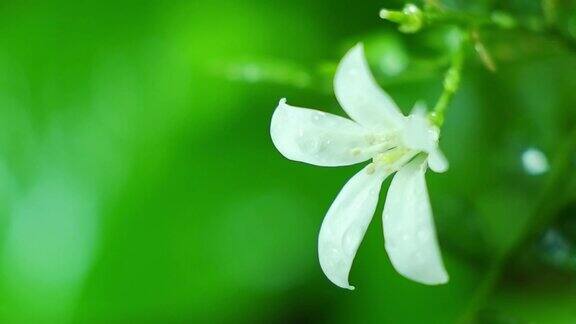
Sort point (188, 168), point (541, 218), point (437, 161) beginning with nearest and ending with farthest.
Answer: point (437, 161), point (541, 218), point (188, 168)

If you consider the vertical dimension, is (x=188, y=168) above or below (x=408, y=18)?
below

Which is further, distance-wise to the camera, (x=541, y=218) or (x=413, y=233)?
(x=541, y=218)

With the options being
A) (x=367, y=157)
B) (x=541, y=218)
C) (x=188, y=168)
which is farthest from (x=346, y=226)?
(x=188, y=168)

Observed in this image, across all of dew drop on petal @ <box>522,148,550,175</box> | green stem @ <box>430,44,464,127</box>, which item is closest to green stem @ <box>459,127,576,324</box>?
dew drop on petal @ <box>522,148,550,175</box>

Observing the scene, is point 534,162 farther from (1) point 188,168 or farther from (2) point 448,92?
(1) point 188,168

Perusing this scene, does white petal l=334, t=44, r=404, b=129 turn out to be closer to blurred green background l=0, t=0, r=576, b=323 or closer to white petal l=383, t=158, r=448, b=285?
white petal l=383, t=158, r=448, b=285

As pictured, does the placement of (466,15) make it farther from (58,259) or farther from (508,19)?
(58,259)

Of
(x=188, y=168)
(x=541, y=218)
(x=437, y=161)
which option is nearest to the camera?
(x=437, y=161)
